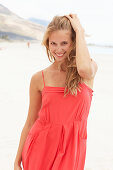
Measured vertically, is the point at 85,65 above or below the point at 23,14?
below

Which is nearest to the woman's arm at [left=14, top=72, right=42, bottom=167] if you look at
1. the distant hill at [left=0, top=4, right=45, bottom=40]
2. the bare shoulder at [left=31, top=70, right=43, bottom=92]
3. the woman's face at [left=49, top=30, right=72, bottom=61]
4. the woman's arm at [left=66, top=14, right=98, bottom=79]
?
the bare shoulder at [left=31, top=70, right=43, bottom=92]

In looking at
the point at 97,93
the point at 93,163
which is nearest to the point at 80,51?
the point at 93,163

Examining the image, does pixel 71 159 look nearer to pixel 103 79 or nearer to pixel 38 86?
pixel 38 86

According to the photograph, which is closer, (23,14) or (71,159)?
(71,159)

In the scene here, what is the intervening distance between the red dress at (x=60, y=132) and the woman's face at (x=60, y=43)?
0.20 meters

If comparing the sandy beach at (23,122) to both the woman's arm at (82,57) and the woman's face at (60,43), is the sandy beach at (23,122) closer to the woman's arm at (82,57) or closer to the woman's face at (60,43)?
the woman's face at (60,43)

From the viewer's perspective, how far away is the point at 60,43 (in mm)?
1505

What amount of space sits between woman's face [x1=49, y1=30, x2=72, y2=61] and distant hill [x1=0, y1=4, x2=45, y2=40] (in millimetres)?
43090

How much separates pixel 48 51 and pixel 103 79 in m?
11.4

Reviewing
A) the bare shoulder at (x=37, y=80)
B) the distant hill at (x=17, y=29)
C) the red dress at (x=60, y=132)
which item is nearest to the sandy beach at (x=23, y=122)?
the bare shoulder at (x=37, y=80)

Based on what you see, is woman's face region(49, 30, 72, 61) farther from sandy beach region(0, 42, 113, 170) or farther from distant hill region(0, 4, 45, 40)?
distant hill region(0, 4, 45, 40)

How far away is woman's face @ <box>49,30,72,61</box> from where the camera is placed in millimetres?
1494

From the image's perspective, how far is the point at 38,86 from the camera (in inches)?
62.5

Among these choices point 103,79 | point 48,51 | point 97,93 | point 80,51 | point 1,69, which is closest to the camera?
point 80,51
